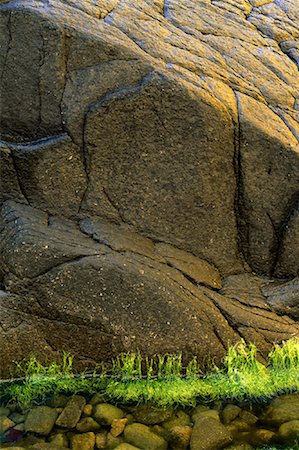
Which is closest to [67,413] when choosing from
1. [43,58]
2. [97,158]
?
[97,158]

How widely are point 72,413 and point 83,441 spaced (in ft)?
0.96

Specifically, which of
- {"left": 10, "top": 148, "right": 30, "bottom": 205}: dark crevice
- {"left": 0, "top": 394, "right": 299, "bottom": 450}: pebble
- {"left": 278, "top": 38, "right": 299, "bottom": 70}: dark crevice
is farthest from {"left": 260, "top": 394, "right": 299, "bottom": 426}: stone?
{"left": 278, "top": 38, "right": 299, "bottom": 70}: dark crevice

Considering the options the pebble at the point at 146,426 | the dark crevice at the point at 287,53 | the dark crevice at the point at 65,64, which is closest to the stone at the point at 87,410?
the pebble at the point at 146,426

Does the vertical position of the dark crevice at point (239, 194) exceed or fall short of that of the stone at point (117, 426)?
it exceeds it

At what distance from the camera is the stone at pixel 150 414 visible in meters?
3.85

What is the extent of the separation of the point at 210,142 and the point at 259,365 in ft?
6.53

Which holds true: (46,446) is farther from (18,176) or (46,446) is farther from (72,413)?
(18,176)

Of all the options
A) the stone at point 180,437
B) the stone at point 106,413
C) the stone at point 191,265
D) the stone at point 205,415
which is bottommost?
the stone at point 106,413

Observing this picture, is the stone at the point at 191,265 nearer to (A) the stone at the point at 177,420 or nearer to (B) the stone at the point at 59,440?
(A) the stone at the point at 177,420

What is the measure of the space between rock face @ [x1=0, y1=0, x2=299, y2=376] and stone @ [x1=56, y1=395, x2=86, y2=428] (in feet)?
1.46

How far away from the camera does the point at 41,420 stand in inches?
149

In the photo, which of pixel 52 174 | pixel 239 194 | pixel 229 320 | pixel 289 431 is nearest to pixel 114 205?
pixel 52 174

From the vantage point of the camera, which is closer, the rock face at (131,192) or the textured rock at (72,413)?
the textured rock at (72,413)

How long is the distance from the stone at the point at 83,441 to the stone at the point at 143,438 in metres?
0.24
